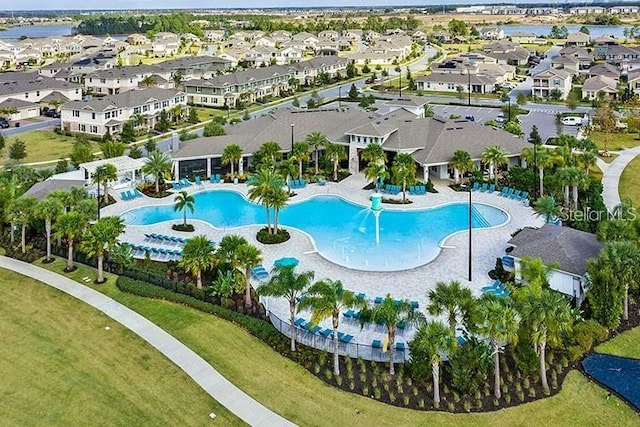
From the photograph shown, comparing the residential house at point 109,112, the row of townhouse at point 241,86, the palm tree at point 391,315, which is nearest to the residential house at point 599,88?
the row of townhouse at point 241,86

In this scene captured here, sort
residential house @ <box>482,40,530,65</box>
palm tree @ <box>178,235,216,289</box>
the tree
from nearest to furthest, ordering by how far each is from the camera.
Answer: palm tree @ <box>178,235,216,289</box>
the tree
residential house @ <box>482,40,530,65</box>

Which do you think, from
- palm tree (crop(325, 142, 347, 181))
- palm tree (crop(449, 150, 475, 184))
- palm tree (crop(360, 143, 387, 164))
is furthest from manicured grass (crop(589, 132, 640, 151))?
palm tree (crop(325, 142, 347, 181))

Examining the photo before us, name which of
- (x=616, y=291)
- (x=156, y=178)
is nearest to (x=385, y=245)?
(x=616, y=291)

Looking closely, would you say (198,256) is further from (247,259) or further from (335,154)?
(335,154)

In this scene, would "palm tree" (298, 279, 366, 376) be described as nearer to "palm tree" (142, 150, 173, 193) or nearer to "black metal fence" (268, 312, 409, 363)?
"black metal fence" (268, 312, 409, 363)

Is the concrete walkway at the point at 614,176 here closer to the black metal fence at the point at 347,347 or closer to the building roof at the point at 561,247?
the building roof at the point at 561,247

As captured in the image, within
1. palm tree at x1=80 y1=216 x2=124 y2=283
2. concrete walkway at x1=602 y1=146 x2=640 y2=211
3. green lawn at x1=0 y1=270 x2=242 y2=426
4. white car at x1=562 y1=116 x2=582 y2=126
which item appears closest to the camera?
green lawn at x1=0 y1=270 x2=242 y2=426
